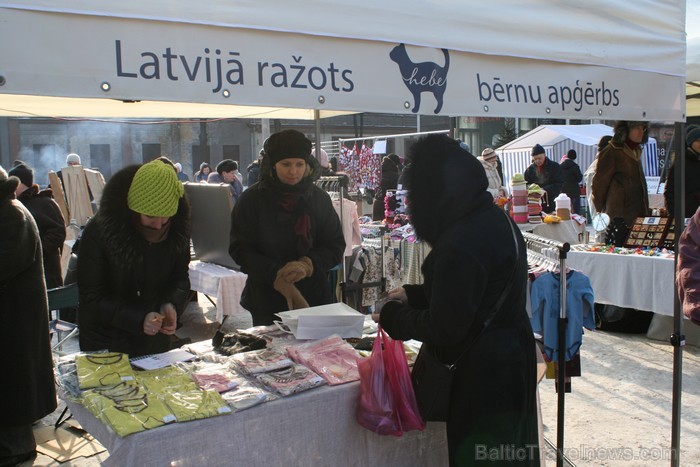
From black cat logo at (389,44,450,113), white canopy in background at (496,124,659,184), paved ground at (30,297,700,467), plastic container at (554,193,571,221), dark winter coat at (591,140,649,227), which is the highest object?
white canopy in background at (496,124,659,184)

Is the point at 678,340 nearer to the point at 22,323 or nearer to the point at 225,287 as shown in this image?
the point at 22,323

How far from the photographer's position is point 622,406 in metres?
4.27

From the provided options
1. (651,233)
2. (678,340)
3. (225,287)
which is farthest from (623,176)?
(225,287)

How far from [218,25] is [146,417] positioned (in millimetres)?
1263

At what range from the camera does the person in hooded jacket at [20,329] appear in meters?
3.03

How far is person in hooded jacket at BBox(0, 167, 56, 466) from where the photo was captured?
3.03 m

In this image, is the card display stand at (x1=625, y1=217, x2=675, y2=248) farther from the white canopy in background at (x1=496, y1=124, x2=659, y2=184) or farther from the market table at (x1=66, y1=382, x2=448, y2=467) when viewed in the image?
the white canopy in background at (x1=496, y1=124, x2=659, y2=184)

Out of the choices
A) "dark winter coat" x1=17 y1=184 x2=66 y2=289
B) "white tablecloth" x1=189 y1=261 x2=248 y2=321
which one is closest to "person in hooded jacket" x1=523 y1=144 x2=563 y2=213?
"white tablecloth" x1=189 y1=261 x2=248 y2=321

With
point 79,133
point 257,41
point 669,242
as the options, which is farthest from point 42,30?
point 79,133

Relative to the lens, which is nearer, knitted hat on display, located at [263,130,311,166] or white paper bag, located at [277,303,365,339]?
white paper bag, located at [277,303,365,339]

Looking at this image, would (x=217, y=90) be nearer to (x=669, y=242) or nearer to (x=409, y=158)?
(x=409, y=158)

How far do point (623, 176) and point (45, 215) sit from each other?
5.19 metres

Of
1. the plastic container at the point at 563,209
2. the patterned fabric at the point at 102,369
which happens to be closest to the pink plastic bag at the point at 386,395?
the patterned fabric at the point at 102,369

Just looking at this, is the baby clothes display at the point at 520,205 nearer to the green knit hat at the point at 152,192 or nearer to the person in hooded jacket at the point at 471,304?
the person in hooded jacket at the point at 471,304
